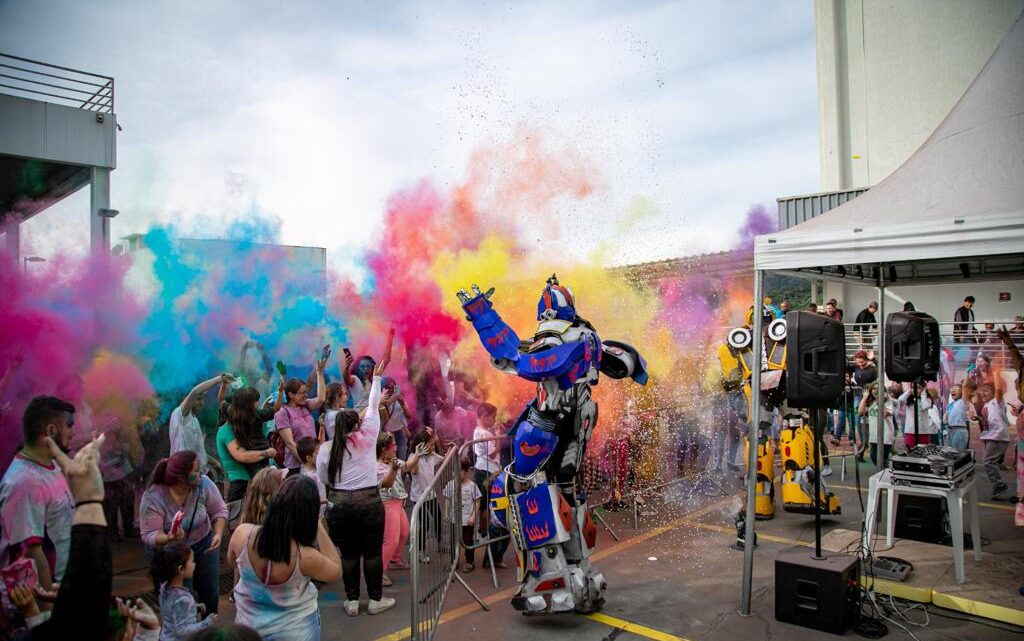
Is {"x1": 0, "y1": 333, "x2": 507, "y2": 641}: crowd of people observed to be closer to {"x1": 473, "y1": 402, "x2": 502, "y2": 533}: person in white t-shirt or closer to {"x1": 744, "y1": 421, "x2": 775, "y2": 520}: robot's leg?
{"x1": 473, "y1": 402, "x2": 502, "y2": 533}: person in white t-shirt

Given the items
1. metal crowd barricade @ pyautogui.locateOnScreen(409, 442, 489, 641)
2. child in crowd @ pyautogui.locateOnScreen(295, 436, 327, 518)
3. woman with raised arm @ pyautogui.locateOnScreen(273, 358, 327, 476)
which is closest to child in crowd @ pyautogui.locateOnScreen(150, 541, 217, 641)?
metal crowd barricade @ pyautogui.locateOnScreen(409, 442, 489, 641)

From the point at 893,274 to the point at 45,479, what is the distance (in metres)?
8.10

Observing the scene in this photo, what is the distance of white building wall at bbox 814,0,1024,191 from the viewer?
1705 cm

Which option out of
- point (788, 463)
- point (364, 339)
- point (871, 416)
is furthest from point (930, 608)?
point (364, 339)

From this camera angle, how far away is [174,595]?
346 centimetres

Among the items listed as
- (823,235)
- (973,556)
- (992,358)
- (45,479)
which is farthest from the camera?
(992,358)

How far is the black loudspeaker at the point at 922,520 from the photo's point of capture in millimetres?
6441

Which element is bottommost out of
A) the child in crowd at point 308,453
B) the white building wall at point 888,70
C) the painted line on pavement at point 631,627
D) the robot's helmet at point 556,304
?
the painted line on pavement at point 631,627

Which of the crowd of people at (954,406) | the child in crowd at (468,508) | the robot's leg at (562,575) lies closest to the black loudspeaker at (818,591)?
the robot's leg at (562,575)

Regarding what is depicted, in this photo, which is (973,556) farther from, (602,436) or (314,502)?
(314,502)

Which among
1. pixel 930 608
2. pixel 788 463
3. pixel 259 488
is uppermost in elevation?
pixel 259 488

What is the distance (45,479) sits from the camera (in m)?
3.38

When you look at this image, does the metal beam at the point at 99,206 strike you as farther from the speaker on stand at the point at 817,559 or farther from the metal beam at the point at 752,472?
the speaker on stand at the point at 817,559

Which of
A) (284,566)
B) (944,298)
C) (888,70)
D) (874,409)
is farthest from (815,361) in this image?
(888,70)
